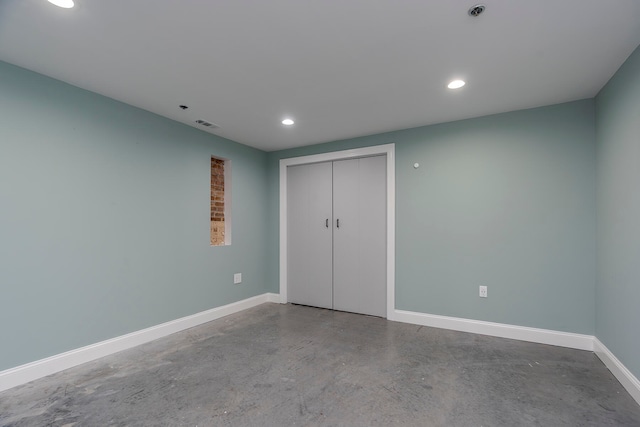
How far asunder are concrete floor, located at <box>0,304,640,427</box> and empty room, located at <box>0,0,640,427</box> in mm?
19

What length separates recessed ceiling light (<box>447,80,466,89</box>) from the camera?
2.38m

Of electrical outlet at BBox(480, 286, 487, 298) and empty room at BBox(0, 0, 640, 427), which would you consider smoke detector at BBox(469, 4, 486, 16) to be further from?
electrical outlet at BBox(480, 286, 487, 298)

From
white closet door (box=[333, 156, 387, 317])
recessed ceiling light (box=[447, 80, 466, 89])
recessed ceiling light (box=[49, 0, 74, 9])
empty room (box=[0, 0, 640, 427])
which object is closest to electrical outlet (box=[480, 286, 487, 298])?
empty room (box=[0, 0, 640, 427])

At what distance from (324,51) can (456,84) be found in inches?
47.1

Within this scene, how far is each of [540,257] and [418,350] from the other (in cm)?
153

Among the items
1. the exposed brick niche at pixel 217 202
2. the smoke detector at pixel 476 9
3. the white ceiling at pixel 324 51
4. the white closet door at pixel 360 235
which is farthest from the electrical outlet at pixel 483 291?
the exposed brick niche at pixel 217 202

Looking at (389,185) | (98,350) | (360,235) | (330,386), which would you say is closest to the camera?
(330,386)

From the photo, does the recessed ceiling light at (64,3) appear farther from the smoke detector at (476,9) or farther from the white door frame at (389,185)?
the white door frame at (389,185)

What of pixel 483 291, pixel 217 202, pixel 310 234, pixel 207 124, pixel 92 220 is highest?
pixel 207 124

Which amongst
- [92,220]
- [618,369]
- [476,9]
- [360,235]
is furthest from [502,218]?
[92,220]

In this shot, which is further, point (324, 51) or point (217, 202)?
point (217, 202)

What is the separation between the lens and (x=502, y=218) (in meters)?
3.06

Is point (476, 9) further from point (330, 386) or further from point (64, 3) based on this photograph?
point (330, 386)

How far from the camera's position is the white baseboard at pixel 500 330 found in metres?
2.74
